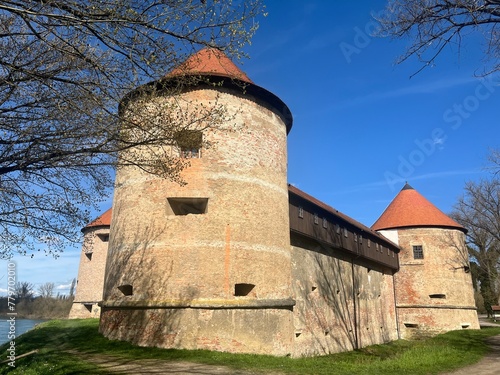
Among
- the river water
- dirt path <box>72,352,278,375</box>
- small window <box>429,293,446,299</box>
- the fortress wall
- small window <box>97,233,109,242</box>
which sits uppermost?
small window <box>97,233,109,242</box>

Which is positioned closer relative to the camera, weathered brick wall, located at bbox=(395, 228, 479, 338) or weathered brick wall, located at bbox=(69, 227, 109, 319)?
weathered brick wall, located at bbox=(395, 228, 479, 338)

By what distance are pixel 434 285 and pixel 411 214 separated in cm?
452

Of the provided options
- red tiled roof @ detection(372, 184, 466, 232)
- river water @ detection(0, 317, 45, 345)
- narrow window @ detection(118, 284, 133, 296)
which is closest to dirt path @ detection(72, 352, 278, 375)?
narrow window @ detection(118, 284, 133, 296)

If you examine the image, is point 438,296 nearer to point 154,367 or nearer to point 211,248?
point 211,248

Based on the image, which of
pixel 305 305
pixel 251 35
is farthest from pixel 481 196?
pixel 251 35

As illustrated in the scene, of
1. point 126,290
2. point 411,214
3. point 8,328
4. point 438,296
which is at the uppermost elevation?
point 411,214

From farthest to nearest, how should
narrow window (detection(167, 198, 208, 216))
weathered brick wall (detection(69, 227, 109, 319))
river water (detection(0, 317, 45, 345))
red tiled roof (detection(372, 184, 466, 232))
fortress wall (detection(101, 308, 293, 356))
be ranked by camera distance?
red tiled roof (detection(372, 184, 466, 232)) < weathered brick wall (detection(69, 227, 109, 319)) < river water (detection(0, 317, 45, 345)) < narrow window (detection(167, 198, 208, 216)) < fortress wall (detection(101, 308, 293, 356))

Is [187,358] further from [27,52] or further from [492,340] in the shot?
[492,340]

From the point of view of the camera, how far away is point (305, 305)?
13.7m

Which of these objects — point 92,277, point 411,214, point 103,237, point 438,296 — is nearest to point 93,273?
point 92,277

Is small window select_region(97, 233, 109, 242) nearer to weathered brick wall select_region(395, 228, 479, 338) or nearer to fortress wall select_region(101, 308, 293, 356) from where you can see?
fortress wall select_region(101, 308, 293, 356)

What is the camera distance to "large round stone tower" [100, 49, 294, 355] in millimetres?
9828

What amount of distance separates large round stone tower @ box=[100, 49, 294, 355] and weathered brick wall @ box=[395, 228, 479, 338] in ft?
49.6

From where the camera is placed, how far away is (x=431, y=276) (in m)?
23.7
